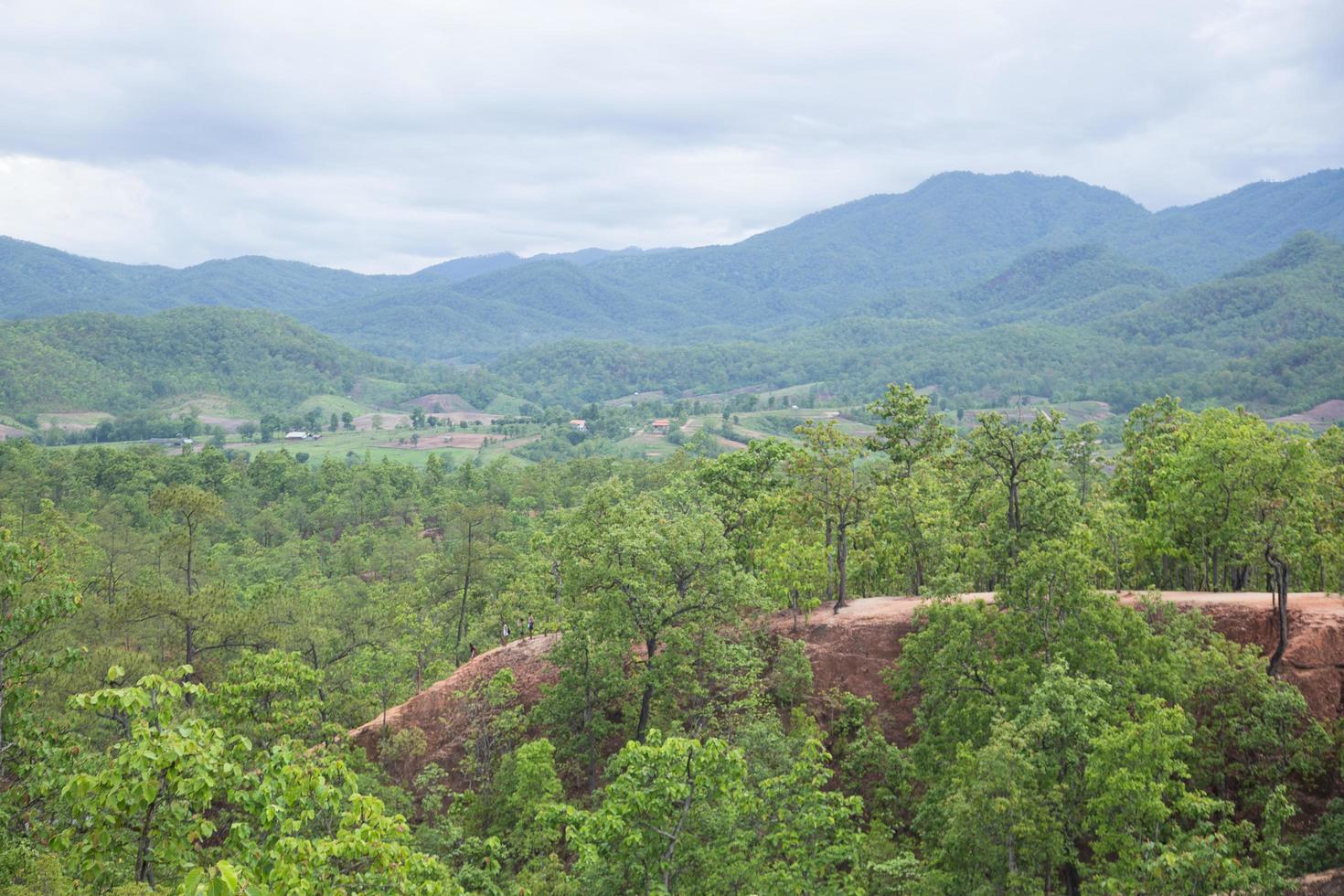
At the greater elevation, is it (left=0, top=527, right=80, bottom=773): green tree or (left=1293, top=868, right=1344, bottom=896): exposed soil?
(left=0, top=527, right=80, bottom=773): green tree

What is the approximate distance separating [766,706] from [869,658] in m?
3.95

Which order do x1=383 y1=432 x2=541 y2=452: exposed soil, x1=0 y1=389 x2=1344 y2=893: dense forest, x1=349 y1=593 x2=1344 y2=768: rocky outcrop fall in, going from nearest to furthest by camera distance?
1. x1=0 y1=389 x2=1344 y2=893: dense forest
2. x1=349 y1=593 x2=1344 y2=768: rocky outcrop
3. x1=383 y1=432 x2=541 y2=452: exposed soil

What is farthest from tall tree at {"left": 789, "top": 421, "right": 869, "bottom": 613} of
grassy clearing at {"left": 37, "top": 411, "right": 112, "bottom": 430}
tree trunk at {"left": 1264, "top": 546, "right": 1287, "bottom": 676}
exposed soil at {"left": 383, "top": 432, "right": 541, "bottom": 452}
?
grassy clearing at {"left": 37, "top": 411, "right": 112, "bottom": 430}

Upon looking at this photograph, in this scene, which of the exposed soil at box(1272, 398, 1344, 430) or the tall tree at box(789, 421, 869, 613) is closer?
the tall tree at box(789, 421, 869, 613)

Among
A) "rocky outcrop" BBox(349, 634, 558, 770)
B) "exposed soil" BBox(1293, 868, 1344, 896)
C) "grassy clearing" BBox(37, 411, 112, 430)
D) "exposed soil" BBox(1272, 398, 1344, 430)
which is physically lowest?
"rocky outcrop" BBox(349, 634, 558, 770)

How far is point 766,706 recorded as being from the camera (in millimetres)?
28047

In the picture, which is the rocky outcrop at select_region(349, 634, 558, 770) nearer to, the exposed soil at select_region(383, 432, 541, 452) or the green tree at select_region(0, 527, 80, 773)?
the green tree at select_region(0, 527, 80, 773)

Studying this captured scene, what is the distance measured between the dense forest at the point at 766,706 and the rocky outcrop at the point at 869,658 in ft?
2.53

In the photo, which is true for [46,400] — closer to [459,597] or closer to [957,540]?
[459,597]

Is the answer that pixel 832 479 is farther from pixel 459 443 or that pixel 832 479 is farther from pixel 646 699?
pixel 459 443

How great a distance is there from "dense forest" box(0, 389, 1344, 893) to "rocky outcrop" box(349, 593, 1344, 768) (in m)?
0.77

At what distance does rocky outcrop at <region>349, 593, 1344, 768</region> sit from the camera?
77.9 ft

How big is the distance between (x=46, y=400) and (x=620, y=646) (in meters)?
217

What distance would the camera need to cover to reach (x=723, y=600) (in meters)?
28.2
